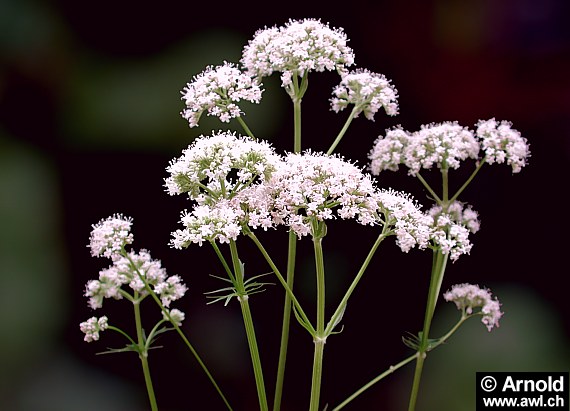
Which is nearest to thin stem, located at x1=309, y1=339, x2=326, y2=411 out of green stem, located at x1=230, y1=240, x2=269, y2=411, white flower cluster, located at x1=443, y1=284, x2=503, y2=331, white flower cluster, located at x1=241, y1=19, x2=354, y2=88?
green stem, located at x1=230, y1=240, x2=269, y2=411

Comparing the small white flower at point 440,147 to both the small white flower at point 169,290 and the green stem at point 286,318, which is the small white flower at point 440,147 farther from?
the small white flower at point 169,290

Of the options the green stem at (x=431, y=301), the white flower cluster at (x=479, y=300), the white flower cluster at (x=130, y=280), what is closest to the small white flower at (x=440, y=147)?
the green stem at (x=431, y=301)

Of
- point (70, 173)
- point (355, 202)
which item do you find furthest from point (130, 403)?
point (355, 202)

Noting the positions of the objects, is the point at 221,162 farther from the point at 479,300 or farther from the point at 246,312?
the point at 479,300

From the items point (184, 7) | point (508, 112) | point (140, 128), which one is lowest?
point (140, 128)

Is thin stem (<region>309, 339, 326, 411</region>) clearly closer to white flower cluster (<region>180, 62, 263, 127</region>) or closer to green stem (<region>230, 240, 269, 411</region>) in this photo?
green stem (<region>230, 240, 269, 411</region>)

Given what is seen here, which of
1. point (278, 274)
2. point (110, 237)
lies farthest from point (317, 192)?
point (110, 237)

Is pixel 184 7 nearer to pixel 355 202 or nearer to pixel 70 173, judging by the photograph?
pixel 70 173
